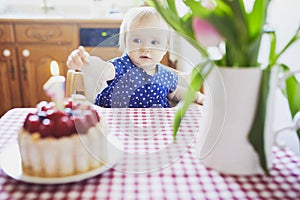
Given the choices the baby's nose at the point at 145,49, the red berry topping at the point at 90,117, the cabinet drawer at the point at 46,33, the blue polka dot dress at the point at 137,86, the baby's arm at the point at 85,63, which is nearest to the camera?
the red berry topping at the point at 90,117

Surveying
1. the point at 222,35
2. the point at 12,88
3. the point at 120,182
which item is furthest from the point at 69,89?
the point at 12,88

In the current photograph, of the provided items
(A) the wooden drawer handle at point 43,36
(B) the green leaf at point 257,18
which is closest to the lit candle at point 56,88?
(B) the green leaf at point 257,18

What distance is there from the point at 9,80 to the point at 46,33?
475 mm

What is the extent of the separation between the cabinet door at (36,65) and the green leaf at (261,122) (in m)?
1.93

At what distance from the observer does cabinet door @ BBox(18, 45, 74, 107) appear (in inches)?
92.1

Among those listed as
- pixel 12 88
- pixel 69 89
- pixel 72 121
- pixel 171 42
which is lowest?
pixel 12 88

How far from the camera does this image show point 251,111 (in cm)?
58

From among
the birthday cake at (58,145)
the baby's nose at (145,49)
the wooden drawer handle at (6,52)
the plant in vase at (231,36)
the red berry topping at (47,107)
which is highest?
the plant in vase at (231,36)

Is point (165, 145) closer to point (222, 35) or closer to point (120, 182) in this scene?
point (120, 182)

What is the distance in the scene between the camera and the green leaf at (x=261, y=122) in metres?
0.57

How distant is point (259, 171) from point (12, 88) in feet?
7.27

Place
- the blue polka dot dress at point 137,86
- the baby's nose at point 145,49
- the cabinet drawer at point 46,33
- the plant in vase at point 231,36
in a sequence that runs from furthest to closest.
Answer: the cabinet drawer at point 46,33 → the blue polka dot dress at point 137,86 → the baby's nose at point 145,49 → the plant in vase at point 231,36

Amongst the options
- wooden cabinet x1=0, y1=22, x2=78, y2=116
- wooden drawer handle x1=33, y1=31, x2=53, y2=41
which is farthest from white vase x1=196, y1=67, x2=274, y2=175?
wooden drawer handle x1=33, y1=31, x2=53, y2=41

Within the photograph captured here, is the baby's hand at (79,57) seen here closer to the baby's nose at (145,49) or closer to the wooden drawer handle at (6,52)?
the baby's nose at (145,49)
